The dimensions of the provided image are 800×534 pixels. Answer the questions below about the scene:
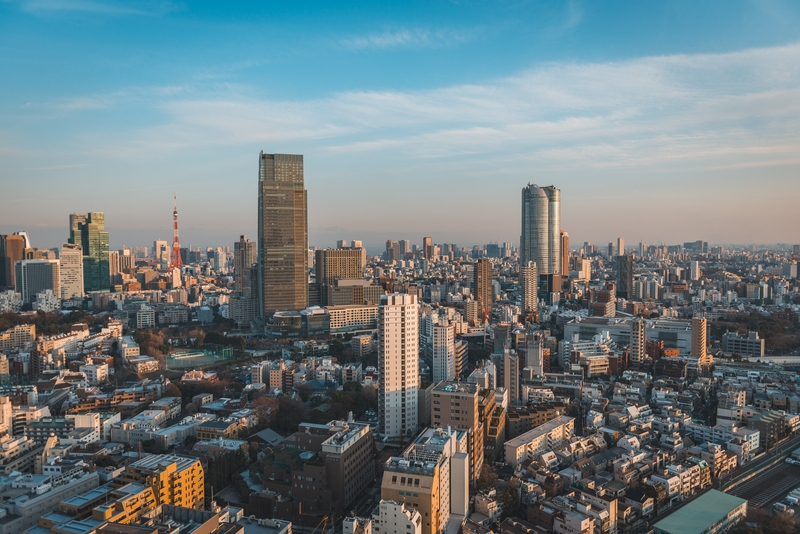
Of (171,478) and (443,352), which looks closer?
(171,478)

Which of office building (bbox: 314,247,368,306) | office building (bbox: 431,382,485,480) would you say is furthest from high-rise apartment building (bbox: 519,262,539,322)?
office building (bbox: 431,382,485,480)

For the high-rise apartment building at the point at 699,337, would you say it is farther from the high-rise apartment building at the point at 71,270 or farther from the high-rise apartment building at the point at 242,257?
the high-rise apartment building at the point at 71,270

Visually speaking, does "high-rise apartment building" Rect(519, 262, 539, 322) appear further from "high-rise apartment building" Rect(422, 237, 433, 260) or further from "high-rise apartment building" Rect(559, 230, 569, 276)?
"high-rise apartment building" Rect(422, 237, 433, 260)

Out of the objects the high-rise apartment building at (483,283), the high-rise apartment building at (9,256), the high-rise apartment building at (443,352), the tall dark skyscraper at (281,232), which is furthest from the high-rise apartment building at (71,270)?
the high-rise apartment building at (443,352)

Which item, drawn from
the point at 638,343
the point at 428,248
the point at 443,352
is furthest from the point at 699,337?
the point at 428,248

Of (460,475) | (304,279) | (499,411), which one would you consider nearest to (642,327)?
(499,411)

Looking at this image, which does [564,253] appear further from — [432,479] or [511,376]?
[432,479]
